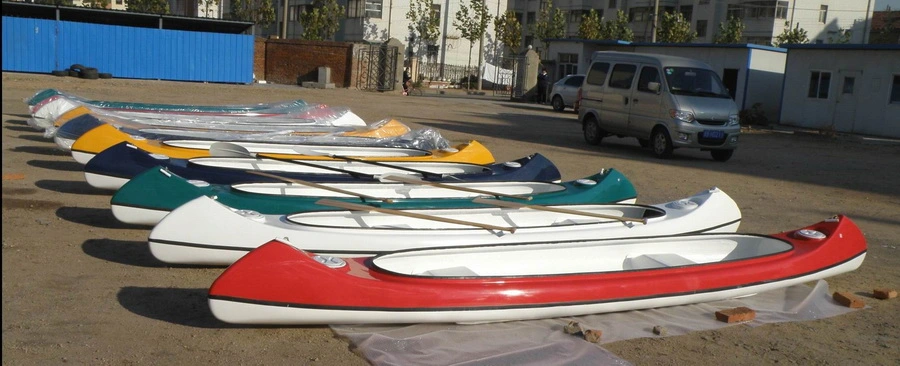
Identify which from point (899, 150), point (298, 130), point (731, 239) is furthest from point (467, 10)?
point (731, 239)

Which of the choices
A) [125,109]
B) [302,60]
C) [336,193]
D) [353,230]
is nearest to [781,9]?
[302,60]

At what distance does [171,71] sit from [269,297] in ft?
105

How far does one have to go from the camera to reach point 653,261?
255 inches

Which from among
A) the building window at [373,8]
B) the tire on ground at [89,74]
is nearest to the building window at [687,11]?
the building window at [373,8]

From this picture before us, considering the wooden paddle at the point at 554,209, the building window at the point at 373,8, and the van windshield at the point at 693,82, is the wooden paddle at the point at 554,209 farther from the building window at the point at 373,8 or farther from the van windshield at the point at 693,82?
the building window at the point at 373,8

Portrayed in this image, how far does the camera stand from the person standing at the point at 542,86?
35375mm

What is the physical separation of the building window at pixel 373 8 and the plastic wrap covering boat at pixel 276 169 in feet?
149

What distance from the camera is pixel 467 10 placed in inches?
2238

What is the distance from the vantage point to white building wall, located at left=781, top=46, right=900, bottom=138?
2400 centimetres

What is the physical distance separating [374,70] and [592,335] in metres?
34.5

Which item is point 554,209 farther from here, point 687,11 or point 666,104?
point 687,11

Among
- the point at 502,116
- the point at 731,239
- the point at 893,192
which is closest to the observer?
the point at 731,239

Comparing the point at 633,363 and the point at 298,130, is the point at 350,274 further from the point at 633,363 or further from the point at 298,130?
the point at 298,130

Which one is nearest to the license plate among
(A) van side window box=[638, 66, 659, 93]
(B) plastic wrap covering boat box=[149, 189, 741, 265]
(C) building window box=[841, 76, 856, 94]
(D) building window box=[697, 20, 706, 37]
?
(A) van side window box=[638, 66, 659, 93]
